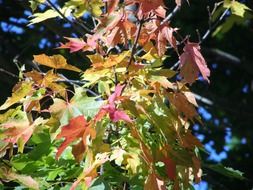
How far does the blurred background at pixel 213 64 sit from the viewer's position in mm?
3350

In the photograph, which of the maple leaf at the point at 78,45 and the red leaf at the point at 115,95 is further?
the maple leaf at the point at 78,45

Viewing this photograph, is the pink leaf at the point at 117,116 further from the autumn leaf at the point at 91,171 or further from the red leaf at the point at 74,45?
the red leaf at the point at 74,45

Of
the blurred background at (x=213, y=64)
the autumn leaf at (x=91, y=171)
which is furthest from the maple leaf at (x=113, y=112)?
the blurred background at (x=213, y=64)

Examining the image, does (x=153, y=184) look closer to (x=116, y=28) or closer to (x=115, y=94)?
(x=115, y=94)

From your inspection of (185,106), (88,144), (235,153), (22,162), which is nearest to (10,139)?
(22,162)

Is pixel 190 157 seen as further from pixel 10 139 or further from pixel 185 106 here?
pixel 10 139

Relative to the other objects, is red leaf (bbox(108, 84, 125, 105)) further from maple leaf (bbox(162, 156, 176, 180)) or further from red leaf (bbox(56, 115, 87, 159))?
maple leaf (bbox(162, 156, 176, 180))

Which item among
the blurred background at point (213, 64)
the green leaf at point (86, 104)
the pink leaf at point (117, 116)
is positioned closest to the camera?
the pink leaf at point (117, 116)

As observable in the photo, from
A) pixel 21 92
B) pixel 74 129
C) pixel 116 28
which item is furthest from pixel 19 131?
pixel 116 28

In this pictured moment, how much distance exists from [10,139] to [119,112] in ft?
1.10

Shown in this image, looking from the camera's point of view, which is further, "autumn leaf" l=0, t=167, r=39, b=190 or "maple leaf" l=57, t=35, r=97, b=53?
"maple leaf" l=57, t=35, r=97, b=53

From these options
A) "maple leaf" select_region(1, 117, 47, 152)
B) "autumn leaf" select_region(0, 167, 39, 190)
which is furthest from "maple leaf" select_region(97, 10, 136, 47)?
"autumn leaf" select_region(0, 167, 39, 190)

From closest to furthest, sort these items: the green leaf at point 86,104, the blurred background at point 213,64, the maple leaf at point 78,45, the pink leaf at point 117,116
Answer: the pink leaf at point 117,116, the green leaf at point 86,104, the maple leaf at point 78,45, the blurred background at point 213,64

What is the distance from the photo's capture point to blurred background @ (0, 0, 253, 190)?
3.35 meters
